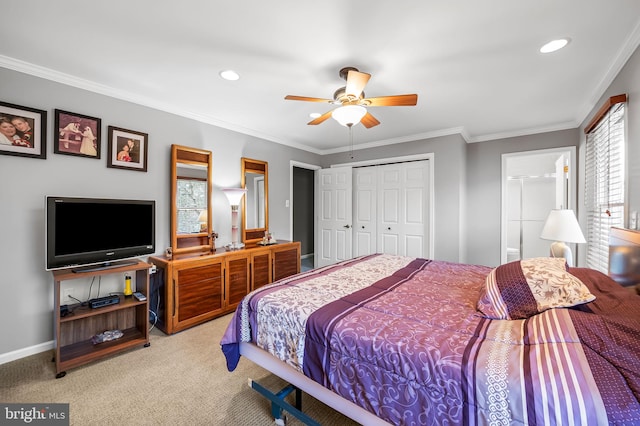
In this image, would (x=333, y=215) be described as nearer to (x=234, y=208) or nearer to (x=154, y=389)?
(x=234, y=208)

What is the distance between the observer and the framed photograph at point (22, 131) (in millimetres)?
2113

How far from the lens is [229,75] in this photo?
238cm

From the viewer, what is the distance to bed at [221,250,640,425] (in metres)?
0.85

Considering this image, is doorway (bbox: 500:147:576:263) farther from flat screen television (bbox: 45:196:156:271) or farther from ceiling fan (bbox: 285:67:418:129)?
flat screen television (bbox: 45:196:156:271)

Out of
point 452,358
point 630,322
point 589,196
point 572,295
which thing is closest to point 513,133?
point 589,196

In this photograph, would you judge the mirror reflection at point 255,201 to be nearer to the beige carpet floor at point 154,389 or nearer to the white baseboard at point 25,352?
the beige carpet floor at point 154,389

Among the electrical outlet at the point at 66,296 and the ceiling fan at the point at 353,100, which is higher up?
the ceiling fan at the point at 353,100

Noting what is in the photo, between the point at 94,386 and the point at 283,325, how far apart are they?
5.19 feet

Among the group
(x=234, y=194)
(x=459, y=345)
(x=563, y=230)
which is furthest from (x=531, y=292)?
(x=234, y=194)

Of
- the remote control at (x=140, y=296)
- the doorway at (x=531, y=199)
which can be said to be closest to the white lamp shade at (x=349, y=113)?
the remote control at (x=140, y=296)

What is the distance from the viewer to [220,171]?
3.60 m

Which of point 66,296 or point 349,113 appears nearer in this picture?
point 349,113

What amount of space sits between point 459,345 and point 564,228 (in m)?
2.07

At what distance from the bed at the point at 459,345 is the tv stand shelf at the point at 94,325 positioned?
127cm
